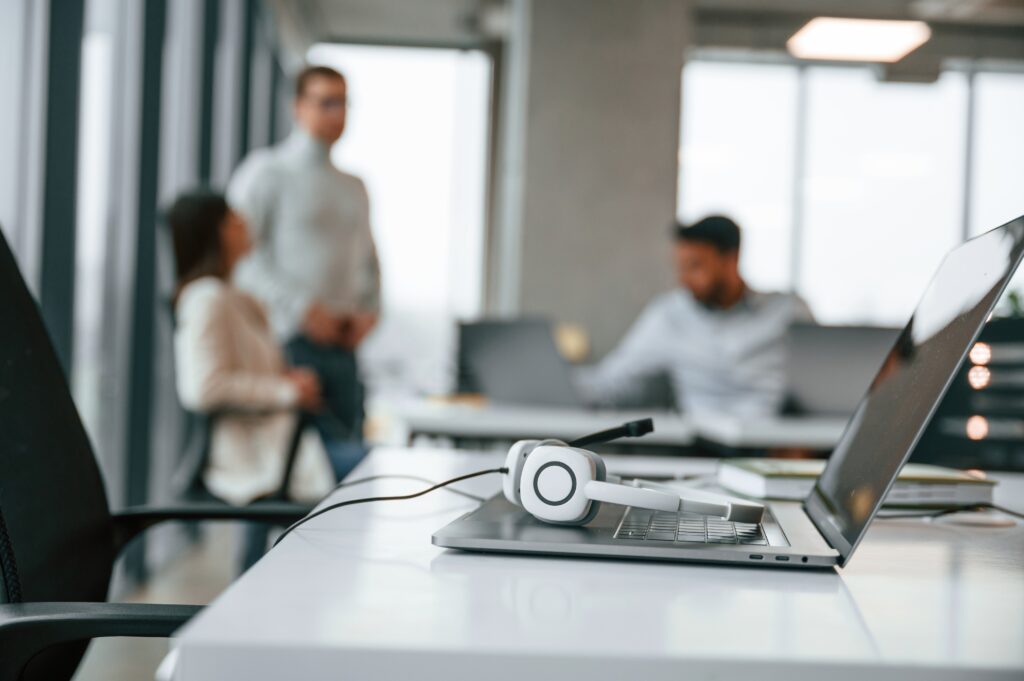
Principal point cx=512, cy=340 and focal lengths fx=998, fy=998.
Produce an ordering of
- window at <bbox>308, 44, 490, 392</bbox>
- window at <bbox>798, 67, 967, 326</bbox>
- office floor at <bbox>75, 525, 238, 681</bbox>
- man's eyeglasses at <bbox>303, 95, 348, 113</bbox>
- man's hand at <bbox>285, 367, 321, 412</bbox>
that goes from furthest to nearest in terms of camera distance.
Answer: window at <bbox>798, 67, 967, 326</bbox>, window at <bbox>308, 44, 490, 392</bbox>, man's eyeglasses at <bbox>303, 95, 348, 113</bbox>, man's hand at <bbox>285, 367, 321, 412</bbox>, office floor at <bbox>75, 525, 238, 681</bbox>

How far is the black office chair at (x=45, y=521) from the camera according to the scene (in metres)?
0.76

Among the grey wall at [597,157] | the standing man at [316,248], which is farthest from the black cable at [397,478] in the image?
the grey wall at [597,157]

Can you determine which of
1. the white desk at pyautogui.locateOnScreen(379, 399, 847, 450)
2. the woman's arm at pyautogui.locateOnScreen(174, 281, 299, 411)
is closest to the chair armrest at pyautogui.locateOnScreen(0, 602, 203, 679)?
the white desk at pyautogui.locateOnScreen(379, 399, 847, 450)

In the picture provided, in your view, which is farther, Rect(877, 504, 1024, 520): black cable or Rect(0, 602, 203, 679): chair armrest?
Rect(877, 504, 1024, 520): black cable

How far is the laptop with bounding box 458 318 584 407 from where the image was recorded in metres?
2.97

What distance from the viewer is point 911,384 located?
35.6 inches

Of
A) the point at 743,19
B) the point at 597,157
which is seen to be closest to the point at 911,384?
the point at 597,157

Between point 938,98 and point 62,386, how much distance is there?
25.4 feet

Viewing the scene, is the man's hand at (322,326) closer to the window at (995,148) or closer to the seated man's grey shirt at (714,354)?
the seated man's grey shirt at (714,354)

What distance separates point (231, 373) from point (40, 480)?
1901 millimetres

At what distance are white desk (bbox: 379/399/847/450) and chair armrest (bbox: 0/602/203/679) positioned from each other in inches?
73.1

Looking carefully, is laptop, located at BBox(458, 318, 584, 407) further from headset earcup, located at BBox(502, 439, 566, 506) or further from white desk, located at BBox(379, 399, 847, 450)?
headset earcup, located at BBox(502, 439, 566, 506)

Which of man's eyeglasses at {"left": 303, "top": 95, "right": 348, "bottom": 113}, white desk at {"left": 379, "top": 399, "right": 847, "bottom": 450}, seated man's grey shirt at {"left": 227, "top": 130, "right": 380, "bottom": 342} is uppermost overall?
man's eyeglasses at {"left": 303, "top": 95, "right": 348, "bottom": 113}

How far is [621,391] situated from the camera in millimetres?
3709
